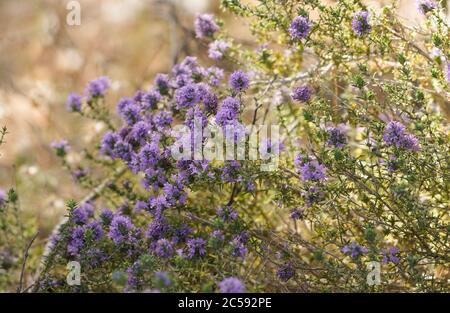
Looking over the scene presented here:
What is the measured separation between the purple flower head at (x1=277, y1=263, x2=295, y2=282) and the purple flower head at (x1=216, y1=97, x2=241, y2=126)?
575 millimetres

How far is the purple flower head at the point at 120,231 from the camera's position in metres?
2.48

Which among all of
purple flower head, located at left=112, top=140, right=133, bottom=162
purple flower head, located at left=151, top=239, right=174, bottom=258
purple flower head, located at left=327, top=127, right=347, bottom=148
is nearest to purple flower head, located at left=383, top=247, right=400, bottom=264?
purple flower head, located at left=327, top=127, right=347, bottom=148

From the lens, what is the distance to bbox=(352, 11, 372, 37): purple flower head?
8.44 feet

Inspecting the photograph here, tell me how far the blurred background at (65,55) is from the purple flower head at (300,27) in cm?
229

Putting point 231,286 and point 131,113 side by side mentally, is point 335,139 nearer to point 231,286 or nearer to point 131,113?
point 231,286

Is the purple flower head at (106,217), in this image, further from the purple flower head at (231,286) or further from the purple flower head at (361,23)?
the purple flower head at (361,23)

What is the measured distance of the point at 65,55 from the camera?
6496 millimetres

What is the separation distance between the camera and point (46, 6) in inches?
Answer: 260

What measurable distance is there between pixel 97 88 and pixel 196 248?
1.24 metres

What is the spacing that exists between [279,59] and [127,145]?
108cm

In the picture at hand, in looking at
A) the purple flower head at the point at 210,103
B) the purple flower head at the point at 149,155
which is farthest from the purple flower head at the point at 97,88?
the purple flower head at the point at 210,103

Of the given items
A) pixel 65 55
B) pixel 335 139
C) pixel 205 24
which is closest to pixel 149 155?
pixel 335 139
